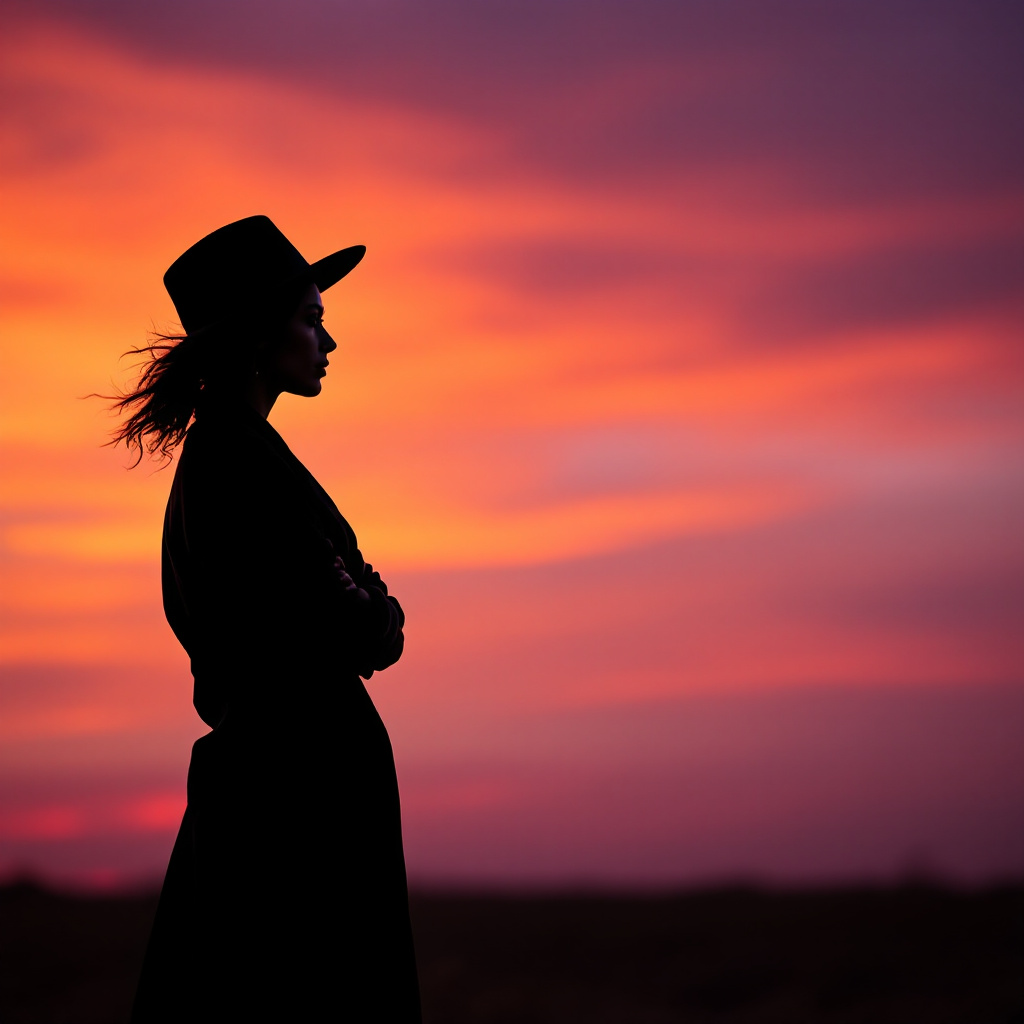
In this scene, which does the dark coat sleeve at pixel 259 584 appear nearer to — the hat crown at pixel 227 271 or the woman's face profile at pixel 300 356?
the woman's face profile at pixel 300 356

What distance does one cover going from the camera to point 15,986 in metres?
7.87

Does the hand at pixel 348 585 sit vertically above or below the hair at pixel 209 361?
below

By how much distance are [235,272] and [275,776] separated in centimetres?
148

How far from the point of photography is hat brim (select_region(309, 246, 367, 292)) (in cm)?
379

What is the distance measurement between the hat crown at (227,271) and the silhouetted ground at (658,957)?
5042 millimetres

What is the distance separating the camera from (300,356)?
369 centimetres

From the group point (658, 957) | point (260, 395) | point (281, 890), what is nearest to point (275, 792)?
point (281, 890)

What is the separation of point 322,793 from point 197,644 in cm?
54

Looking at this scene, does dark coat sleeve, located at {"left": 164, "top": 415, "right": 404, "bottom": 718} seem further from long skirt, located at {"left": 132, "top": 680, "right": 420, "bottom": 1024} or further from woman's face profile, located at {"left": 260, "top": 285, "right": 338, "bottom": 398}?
woman's face profile, located at {"left": 260, "top": 285, "right": 338, "bottom": 398}

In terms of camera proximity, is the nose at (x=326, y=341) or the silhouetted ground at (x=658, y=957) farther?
the silhouetted ground at (x=658, y=957)

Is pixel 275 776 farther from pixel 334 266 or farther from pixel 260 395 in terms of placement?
pixel 334 266

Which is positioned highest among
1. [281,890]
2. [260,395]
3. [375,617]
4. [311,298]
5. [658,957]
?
[311,298]

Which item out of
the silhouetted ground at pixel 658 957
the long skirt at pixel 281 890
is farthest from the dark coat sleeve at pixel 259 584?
the silhouetted ground at pixel 658 957

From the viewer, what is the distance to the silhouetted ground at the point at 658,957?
761 centimetres
